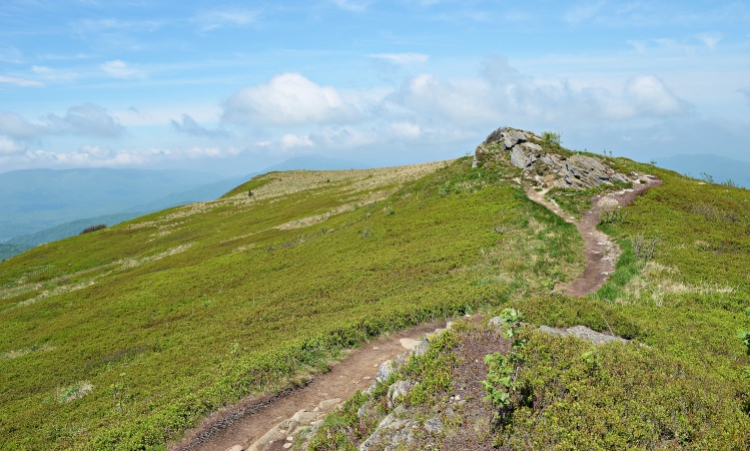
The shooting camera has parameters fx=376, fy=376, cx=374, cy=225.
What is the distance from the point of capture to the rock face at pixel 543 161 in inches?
1613

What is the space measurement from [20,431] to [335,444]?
14551mm

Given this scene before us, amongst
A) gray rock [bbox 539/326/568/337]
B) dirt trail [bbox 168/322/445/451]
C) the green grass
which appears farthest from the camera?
dirt trail [bbox 168/322/445/451]

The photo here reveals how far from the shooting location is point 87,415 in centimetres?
1590

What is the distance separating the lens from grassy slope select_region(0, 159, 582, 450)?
52.3 ft

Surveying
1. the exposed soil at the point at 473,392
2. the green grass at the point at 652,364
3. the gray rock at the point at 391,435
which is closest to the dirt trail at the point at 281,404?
the gray rock at the point at 391,435

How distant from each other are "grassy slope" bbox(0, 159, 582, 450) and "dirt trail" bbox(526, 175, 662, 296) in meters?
1.23

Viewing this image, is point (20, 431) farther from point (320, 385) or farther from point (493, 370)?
point (493, 370)

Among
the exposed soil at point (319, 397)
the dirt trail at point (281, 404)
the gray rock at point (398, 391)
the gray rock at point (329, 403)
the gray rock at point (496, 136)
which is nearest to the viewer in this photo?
the exposed soil at point (319, 397)

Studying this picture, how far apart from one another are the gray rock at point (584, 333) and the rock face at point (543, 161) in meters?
31.5

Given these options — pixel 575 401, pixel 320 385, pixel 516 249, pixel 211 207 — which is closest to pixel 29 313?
pixel 320 385


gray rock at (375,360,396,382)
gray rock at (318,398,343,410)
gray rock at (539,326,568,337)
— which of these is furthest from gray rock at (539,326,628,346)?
gray rock at (318,398,343,410)

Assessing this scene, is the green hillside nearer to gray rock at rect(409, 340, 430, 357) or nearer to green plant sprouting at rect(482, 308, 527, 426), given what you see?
green plant sprouting at rect(482, 308, 527, 426)

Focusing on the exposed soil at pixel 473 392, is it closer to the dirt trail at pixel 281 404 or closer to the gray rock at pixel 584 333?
the gray rock at pixel 584 333

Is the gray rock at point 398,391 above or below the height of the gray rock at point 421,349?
below
